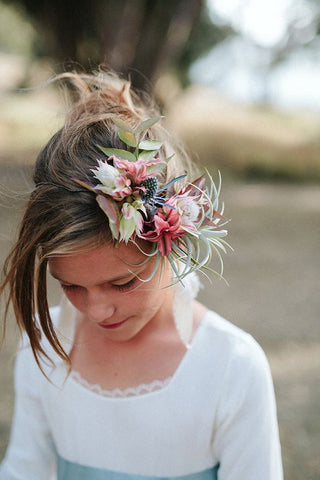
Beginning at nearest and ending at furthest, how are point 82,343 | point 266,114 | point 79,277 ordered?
point 79,277
point 82,343
point 266,114

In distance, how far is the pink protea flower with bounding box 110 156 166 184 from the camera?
58.4 inches

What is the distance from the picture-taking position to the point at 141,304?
166 centimetres

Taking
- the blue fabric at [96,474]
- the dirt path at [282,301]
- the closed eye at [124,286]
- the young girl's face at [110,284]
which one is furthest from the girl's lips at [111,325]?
the blue fabric at [96,474]

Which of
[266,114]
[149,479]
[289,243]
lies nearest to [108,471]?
[149,479]

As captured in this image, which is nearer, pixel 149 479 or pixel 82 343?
pixel 149 479

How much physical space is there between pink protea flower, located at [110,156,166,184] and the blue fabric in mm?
1013

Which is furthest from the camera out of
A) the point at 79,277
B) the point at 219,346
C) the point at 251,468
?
the point at 219,346

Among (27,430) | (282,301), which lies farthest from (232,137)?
(27,430)

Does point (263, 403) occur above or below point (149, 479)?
above

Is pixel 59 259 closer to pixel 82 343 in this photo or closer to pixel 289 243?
pixel 82 343

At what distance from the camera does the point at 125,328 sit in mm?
1725

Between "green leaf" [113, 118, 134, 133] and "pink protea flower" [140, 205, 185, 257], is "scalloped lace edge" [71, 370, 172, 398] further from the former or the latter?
"green leaf" [113, 118, 134, 133]

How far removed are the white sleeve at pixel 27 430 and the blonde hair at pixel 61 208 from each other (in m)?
0.30

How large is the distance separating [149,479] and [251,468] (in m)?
0.37
